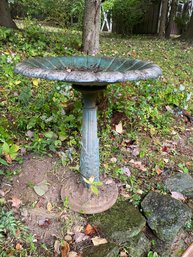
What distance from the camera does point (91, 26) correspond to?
→ 570 centimetres

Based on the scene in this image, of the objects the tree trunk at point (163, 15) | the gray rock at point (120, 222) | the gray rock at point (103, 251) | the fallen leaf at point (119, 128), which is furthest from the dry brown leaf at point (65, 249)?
the tree trunk at point (163, 15)

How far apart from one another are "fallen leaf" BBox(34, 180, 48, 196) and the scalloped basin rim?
1114 mm

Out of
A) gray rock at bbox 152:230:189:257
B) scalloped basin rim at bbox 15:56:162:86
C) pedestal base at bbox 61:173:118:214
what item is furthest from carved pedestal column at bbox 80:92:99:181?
gray rock at bbox 152:230:189:257

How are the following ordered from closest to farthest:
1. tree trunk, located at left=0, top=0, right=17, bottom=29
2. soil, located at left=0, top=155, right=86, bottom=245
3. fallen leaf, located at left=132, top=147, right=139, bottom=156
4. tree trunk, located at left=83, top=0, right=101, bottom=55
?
soil, located at left=0, top=155, right=86, bottom=245 < fallen leaf, located at left=132, top=147, right=139, bottom=156 < tree trunk, located at left=83, top=0, right=101, bottom=55 < tree trunk, located at left=0, top=0, right=17, bottom=29

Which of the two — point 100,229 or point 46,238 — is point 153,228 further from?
point 46,238

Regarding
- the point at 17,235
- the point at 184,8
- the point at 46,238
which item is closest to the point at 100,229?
the point at 46,238

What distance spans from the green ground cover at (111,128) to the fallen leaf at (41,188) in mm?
271

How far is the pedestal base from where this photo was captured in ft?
8.66

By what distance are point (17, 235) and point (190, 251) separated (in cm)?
151

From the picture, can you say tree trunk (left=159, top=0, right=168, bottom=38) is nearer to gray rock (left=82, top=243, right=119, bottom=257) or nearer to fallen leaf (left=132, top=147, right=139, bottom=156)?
fallen leaf (left=132, top=147, right=139, bottom=156)

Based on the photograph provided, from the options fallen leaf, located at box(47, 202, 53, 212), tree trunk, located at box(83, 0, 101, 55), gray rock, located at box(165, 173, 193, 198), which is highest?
tree trunk, located at box(83, 0, 101, 55)

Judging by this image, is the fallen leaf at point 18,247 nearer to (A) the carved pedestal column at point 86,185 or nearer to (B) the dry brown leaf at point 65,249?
(B) the dry brown leaf at point 65,249

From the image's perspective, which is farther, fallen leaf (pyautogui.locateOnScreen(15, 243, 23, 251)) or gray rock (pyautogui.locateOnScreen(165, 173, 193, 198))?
gray rock (pyautogui.locateOnScreen(165, 173, 193, 198))

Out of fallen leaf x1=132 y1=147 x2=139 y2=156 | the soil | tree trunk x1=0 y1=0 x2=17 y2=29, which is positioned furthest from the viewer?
tree trunk x1=0 y1=0 x2=17 y2=29
